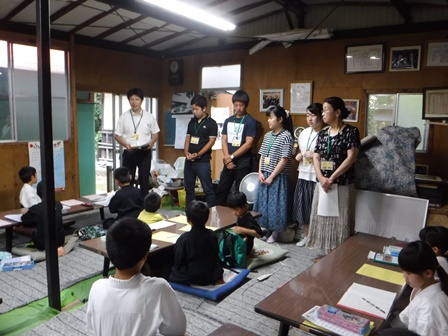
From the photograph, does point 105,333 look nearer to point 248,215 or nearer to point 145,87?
point 248,215

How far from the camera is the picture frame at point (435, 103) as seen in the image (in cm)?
436

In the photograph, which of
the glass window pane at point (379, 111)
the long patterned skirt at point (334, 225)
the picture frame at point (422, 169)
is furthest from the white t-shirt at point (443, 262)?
the glass window pane at point (379, 111)

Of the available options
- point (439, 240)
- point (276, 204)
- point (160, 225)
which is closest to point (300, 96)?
point (276, 204)

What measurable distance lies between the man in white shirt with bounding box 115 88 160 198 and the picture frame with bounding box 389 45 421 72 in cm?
320

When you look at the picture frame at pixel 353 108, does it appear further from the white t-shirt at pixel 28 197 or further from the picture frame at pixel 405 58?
the white t-shirt at pixel 28 197

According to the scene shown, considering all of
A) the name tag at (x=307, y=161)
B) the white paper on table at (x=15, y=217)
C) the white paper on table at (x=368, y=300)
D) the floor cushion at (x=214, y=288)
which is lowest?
the floor cushion at (x=214, y=288)

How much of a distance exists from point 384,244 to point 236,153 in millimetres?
2234

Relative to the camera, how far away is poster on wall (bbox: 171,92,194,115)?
22.2 ft

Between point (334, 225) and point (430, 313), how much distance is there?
180 centimetres

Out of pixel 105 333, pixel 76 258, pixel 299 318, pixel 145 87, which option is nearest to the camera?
pixel 105 333

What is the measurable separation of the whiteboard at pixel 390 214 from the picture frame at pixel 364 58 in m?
2.02

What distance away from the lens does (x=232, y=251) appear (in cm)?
319

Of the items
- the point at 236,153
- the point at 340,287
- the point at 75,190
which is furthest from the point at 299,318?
the point at 75,190

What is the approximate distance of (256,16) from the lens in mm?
5660
